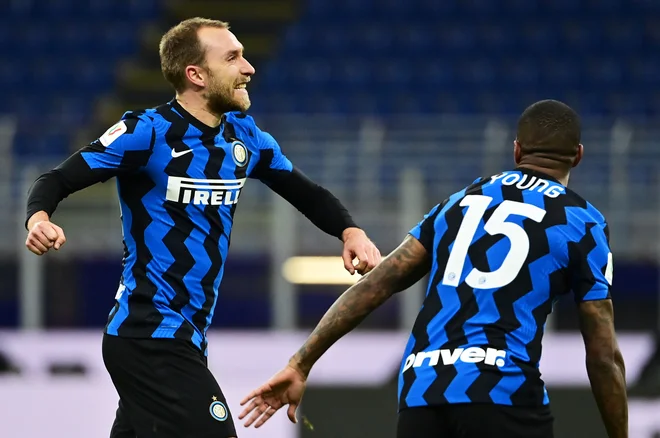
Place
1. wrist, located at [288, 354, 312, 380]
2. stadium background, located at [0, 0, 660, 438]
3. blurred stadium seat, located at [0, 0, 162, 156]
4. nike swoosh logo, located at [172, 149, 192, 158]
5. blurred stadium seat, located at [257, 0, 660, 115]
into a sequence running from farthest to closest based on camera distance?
1. blurred stadium seat, located at [0, 0, 162, 156]
2. blurred stadium seat, located at [257, 0, 660, 115]
3. stadium background, located at [0, 0, 660, 438]
4. nike swoosh logo, located at [172, 149, 192, 158]
5. wrist, located at [288, 354, 312, 380]

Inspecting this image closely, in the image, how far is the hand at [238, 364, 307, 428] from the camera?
3.67 m

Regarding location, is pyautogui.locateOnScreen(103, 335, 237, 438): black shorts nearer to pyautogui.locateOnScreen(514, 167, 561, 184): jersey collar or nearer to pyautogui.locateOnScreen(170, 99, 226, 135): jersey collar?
pyautogui.locateOnScreen(170, 99, 226, 135): jersey collar

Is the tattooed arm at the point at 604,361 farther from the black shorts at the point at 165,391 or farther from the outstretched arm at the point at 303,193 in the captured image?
the black shorts at the point at 165,391

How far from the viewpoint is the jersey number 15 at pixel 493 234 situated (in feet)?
10.9

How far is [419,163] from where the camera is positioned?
11.9 metres

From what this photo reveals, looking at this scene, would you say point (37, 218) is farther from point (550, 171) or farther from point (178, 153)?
point (550, 171)

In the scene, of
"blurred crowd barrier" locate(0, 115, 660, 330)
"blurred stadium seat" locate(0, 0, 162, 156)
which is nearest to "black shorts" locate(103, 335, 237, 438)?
"blurred crowd barrier" locate(0, 115, 660, 330)

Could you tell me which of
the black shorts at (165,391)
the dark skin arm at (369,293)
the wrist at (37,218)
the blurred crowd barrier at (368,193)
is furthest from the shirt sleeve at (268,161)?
the blurred crowd barrier at (368,193)

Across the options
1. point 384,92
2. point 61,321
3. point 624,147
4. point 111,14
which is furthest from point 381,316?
point 111,14

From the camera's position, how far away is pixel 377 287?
3596 millimetres

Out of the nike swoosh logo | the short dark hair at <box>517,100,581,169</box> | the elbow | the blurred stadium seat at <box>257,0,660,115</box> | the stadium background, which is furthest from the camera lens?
the blurred stadium seat at <box>257,0,660,115</box>

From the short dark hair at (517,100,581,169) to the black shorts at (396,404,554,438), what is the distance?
0.73m

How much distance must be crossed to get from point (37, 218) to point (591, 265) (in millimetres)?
1728

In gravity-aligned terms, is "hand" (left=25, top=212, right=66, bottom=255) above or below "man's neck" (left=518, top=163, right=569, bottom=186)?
below
